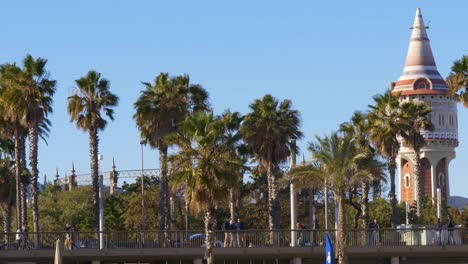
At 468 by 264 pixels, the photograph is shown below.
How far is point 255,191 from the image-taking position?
112 m

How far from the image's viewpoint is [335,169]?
56531 mm

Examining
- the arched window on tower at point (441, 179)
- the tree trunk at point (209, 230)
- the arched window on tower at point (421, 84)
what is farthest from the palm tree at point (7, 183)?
the arched window on tower at point (441, 179)

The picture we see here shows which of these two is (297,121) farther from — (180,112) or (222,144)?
(222,144)

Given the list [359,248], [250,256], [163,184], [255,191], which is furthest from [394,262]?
[255,191]

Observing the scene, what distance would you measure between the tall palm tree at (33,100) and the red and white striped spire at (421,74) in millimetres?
93376

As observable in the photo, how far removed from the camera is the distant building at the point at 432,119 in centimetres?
15938

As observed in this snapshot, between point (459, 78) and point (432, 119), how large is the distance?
9173cm

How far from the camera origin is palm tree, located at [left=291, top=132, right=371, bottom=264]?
56.4m

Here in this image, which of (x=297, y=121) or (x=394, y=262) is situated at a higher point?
(x=297, y=121)

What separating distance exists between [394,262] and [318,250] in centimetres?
447

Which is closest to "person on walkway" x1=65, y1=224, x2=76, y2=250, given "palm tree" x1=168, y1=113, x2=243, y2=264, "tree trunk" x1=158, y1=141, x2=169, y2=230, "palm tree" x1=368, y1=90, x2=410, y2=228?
"palm tree" x1=168, y1=113, x2=243, y2=264

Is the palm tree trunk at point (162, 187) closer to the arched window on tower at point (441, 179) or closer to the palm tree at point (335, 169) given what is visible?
the palm tree at point (335, 169)

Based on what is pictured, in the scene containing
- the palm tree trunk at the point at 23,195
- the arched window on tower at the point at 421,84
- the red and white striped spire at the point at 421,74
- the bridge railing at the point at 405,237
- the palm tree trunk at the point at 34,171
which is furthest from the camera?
the arched window on tower at the point at 421,84

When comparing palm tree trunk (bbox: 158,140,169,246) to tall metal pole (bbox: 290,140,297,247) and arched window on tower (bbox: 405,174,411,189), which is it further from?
arched window on tower (bbox: 405,174,411,189)
